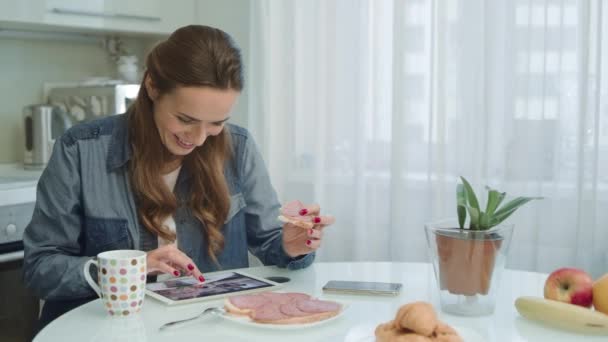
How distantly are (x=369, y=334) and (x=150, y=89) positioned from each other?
2.65 ft

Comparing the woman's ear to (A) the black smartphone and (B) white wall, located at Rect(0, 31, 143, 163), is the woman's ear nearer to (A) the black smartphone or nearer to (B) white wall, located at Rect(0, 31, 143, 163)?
(A) the black smartphone

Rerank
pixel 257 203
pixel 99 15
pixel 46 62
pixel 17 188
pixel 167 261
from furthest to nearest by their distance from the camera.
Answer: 1. pixel 46 62
2. pixel 99 15
3. pixel 17 188
4. pixel 257 203
5. pixel 167 261

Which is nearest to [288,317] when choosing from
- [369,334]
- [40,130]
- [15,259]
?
[369,334]

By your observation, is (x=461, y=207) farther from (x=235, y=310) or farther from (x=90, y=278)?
(x=90, y=278)

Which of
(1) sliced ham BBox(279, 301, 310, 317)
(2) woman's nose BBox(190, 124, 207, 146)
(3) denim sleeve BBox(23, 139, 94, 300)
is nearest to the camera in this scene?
(1) sliced ham BBox(279, 301, 310, 317)

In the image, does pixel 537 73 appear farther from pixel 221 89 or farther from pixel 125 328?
pixel 125 328

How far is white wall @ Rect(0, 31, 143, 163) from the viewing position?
2.95 metres

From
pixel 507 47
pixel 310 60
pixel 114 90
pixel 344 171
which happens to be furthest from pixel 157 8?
pixel 507 47

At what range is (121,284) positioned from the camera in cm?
126

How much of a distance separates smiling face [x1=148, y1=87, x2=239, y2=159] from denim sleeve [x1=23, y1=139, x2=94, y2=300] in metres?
0.21

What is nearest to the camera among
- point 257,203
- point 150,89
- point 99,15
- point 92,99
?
point 150,89

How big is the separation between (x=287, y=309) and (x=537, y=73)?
1369 mm

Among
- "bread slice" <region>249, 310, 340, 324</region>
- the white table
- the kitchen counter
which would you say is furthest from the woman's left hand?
the kitchen counter

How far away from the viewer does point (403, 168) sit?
2.58 m
